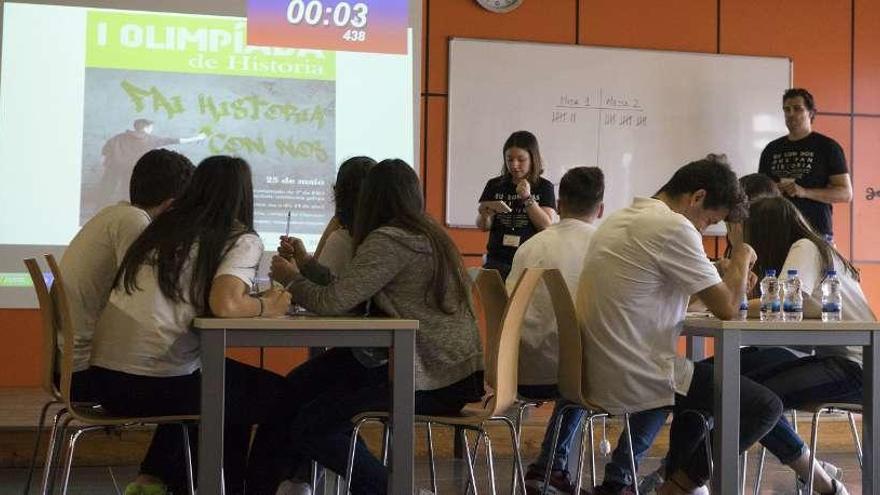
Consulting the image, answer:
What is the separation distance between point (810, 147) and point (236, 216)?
3.43m

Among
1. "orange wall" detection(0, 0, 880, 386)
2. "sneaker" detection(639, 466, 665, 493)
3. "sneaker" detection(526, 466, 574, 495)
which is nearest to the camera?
"sneaker" detection(526, 466, 574, 495)

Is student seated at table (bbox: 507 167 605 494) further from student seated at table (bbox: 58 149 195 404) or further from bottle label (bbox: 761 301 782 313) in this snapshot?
student seated at table (bbox: 58 149 195 404)

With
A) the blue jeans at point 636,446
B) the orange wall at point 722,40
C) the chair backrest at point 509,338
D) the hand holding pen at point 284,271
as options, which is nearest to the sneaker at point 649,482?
the blue jeans at point 636,446

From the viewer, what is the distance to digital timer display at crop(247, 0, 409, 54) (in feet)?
19.1

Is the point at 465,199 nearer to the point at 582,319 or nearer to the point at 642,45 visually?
the point at 642,45

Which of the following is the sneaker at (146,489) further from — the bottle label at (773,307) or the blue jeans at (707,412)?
the bottle label at (773,307)

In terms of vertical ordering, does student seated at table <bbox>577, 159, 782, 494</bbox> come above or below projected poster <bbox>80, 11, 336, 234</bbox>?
below

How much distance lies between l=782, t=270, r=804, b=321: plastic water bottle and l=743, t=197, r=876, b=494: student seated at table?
5cm

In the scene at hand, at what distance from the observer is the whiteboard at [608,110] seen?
19.7 feet

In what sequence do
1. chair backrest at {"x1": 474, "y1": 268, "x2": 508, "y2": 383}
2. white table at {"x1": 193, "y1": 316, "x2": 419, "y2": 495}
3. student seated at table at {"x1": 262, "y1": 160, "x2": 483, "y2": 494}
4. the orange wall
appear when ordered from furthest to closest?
1. the orange wall
2. chair backrest at {"x1": 474, "y1": 268, "x2": 508, "y2": 383}
3. student seated at table at {"x1": 262, "y1": 160, "x2": 483, "y2": 494}
4. white table at {"x1": 193, "y1": 316, "x2": 419, "y2": 495}

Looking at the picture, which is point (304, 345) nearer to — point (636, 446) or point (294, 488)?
point (294, 488)

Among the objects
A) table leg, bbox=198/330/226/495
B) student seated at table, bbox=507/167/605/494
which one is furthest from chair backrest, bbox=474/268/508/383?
table leg, bbox=198/330/226/495

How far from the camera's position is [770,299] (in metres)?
Answer: 3.27

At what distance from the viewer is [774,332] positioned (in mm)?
2879
